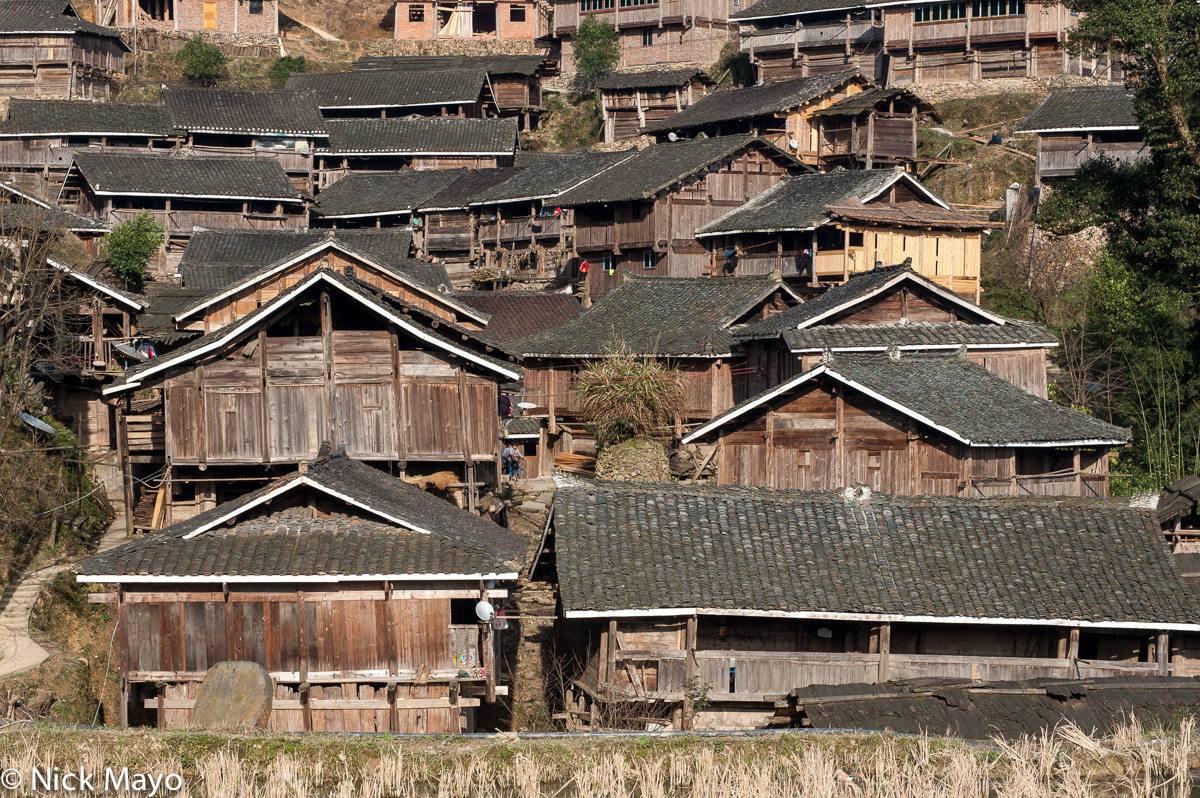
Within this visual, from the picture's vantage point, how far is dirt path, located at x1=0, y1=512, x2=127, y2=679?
24953mm

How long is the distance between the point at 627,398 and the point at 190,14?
5010 cm

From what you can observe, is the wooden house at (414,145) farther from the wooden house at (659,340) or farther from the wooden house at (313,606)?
the wooden house at (313,606)

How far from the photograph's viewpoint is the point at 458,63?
7044cm

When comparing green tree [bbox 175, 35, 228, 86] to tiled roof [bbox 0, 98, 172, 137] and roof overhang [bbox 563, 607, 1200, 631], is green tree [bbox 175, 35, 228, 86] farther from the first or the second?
roof overhang [bbox 563, 607, 1200, 631]

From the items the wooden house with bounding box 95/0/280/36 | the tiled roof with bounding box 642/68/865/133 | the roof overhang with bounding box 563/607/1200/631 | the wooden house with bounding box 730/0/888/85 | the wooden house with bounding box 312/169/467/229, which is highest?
the wooden house with bounding box 95/0/280/36

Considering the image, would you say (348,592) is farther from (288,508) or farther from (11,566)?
(11,566)

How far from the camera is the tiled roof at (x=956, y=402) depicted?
28.1 m

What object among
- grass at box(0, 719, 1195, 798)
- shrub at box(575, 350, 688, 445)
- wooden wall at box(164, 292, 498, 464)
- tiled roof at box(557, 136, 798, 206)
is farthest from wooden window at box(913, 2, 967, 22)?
grass at box(0, 719, 1195, 798)

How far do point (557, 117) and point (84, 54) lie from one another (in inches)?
888

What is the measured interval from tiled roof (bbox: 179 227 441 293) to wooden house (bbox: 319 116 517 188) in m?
11.9

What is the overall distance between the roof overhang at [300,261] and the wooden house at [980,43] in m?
32.6

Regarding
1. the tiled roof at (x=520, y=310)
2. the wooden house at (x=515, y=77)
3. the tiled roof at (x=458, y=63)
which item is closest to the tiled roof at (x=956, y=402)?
the tiled roof at (x=520, y=310)

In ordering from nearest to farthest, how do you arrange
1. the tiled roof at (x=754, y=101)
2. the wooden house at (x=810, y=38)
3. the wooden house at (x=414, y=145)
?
the tiled roof at (x=754, y=101), the wooden house at (x=414, y=145), the wooden house at (x=810, y=38)

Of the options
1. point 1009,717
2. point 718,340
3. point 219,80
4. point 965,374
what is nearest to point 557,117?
point 219,80
